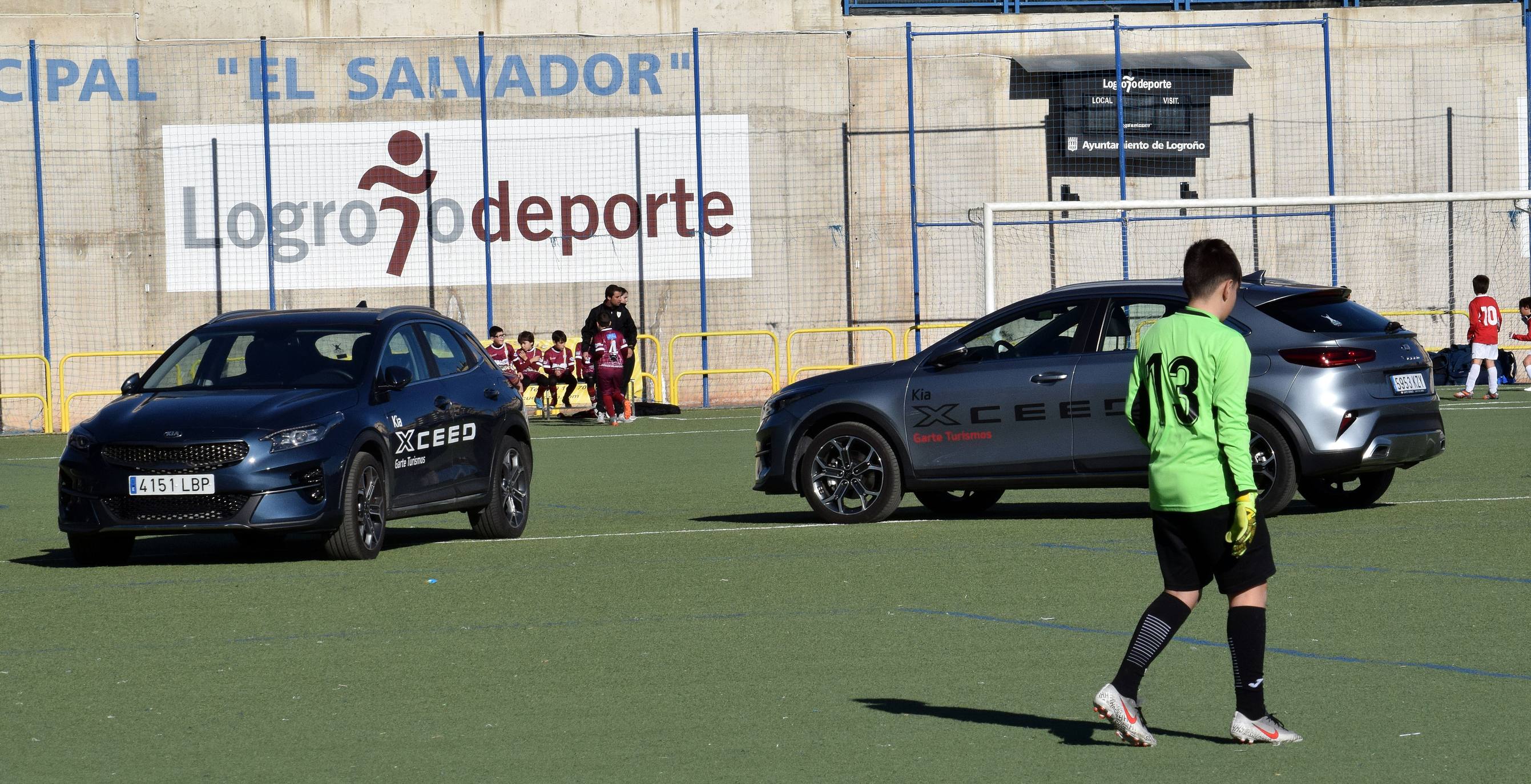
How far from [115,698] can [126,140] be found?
81.2ft

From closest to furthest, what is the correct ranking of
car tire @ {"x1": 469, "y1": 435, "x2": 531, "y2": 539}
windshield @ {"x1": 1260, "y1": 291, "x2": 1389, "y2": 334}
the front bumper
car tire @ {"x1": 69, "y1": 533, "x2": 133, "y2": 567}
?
1. the front bumper
2. car tire @ {"x1": 69, "y1": 533, "x2": 133, "y2": 567}
3. windshield @ {"x1": 1260, "y1": 291, "x2": 1389, "y2": 334}
4. car tire @ {"x1": 469, "y1": 435, "x2": 531, "y2": 539}

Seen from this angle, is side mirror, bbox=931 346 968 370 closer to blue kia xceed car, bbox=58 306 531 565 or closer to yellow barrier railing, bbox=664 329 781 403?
blue kia xceed car, bbox=58 306 531 565

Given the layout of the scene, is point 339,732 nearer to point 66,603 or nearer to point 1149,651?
point 1149,651

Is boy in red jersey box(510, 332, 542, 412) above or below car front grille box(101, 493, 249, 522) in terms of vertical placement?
above

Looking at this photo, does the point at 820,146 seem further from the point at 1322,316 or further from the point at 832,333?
the point at 1322,316

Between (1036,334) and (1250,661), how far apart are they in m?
7.06

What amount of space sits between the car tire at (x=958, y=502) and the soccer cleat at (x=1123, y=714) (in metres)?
7.86

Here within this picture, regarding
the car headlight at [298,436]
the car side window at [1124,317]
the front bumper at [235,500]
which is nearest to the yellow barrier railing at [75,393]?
the front bumper at [235,500]

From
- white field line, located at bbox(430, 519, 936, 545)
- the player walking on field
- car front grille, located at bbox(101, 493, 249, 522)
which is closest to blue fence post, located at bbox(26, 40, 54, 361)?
white field line, located at bbox(430, 519, 936, 545)

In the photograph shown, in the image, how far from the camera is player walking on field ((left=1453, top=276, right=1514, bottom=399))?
2552cm

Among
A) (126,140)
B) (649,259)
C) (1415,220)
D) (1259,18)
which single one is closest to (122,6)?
(126,140)

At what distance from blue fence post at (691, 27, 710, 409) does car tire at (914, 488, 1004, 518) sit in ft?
53.1

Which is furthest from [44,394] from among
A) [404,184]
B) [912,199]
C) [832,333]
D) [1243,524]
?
[1243,524]

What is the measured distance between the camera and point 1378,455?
12.4 m
